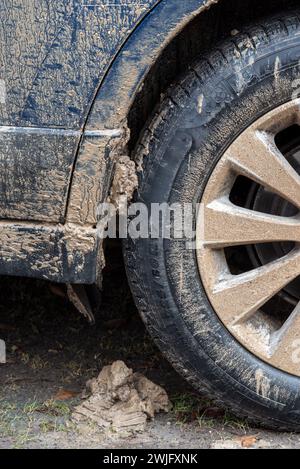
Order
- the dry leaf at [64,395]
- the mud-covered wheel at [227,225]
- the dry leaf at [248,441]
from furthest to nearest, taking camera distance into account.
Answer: the dry leaf at [64,395], the dry leaf at [248,441], the mud-covered wheel at [227,225]

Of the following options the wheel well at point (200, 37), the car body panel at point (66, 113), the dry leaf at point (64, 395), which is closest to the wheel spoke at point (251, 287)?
the car body panel at point (66, 113)

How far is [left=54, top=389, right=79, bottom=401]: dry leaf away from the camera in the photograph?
10.4ft

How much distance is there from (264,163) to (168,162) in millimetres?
303

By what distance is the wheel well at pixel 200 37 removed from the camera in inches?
107

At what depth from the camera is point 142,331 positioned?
3.75 metres

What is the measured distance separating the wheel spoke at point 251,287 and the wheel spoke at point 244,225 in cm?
9

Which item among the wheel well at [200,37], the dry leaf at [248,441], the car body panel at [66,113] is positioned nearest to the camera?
the car body panel at [66,113]

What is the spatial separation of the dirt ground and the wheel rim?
0.37 m

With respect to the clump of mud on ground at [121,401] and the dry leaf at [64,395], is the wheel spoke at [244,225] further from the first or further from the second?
the dry leaf at [64,395]

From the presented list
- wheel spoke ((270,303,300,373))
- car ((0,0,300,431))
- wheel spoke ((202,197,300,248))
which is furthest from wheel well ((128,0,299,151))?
wheel spoke ((270,303,300,373))

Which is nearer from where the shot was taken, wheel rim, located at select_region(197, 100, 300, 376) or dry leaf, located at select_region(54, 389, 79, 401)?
wheel rim, located at select_region(197, 100, 300, 376)

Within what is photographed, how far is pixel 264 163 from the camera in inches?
104

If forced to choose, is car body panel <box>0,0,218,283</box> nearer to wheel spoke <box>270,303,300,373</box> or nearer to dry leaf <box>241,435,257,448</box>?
wheel spoke <box>270,303,300,373</box>
